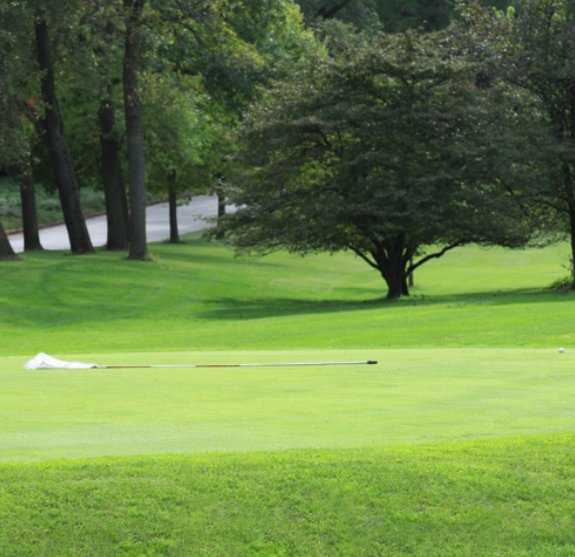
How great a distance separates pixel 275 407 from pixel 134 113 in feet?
123

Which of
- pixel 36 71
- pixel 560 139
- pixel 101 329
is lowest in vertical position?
pixel 101 329

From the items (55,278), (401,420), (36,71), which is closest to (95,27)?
(36,71)

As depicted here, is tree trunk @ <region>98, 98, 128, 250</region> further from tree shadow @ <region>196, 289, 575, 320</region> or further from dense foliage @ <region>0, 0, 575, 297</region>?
tree shadow @ <region>196, 289, 575, 320</region>

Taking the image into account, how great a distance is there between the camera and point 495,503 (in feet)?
25.1

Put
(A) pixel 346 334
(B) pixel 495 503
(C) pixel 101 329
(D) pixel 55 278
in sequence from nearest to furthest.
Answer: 1. (B) pixel 495 503
2. (A) pixel 346 334
3. (C) pixel 101 329
4. (D) pixel 55 278

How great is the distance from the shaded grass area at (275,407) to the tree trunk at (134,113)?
1272 inches

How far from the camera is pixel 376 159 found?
129ft

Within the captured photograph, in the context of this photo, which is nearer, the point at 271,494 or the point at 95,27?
the point at 271,494

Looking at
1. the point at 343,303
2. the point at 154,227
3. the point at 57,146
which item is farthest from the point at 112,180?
the point at 154,227

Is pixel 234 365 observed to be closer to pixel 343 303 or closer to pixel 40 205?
pixel 343 303

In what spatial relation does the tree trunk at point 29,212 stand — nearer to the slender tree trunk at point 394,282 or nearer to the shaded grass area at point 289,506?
the slender tree trunk at point 394,282

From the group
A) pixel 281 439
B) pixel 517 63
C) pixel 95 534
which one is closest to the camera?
Result: pixel 95 534

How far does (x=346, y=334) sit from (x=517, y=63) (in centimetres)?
1361

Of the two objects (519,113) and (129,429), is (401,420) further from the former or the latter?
(519,113)
